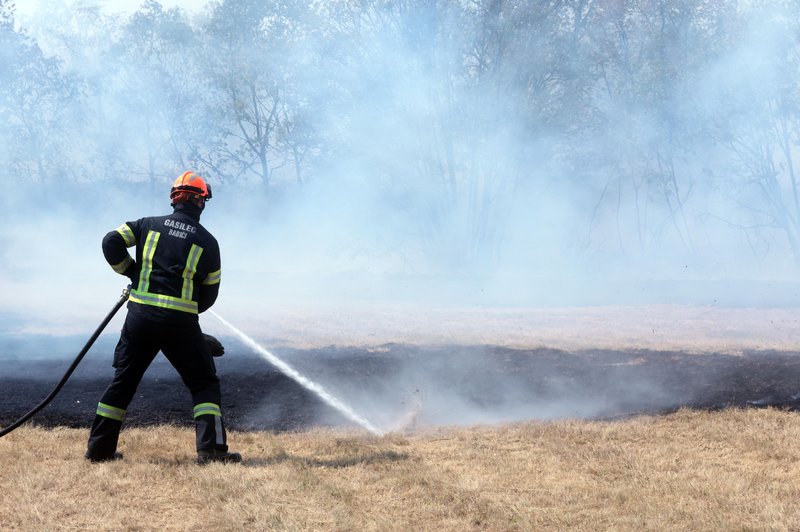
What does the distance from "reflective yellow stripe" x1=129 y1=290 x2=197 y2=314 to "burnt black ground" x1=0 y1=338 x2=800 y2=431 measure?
173 cm

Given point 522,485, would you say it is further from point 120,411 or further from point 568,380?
point 568,380

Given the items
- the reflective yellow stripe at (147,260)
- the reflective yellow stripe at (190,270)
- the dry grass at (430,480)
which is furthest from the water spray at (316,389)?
the reflective yellow stripe at (147,260)

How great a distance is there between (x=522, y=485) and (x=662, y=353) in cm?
537

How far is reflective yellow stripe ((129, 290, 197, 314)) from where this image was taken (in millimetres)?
4793

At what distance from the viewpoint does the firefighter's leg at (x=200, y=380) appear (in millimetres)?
4867

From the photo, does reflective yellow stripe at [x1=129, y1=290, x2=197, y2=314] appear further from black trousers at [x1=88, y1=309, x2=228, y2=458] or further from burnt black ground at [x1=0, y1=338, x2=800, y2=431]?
burnt black ground at [x1=0, y1=338, x2=800, y2=431]

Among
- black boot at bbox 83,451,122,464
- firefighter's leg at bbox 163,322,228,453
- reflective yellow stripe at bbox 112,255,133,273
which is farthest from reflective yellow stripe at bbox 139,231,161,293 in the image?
black boot at bbox 83,451,122,464

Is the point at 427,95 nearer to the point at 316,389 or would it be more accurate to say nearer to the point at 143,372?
the point at 316,389

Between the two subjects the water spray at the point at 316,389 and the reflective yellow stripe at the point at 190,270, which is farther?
the water spray at the point at 316,389

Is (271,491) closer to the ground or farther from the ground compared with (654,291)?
closer to the ground

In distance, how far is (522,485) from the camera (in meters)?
4.50

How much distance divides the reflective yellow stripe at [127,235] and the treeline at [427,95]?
43.9 feet

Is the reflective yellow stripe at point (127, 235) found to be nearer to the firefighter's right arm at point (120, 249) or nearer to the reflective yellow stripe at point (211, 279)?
the firefighter's right arm at point (120, 249)

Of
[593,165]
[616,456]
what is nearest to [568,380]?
[616,456]
